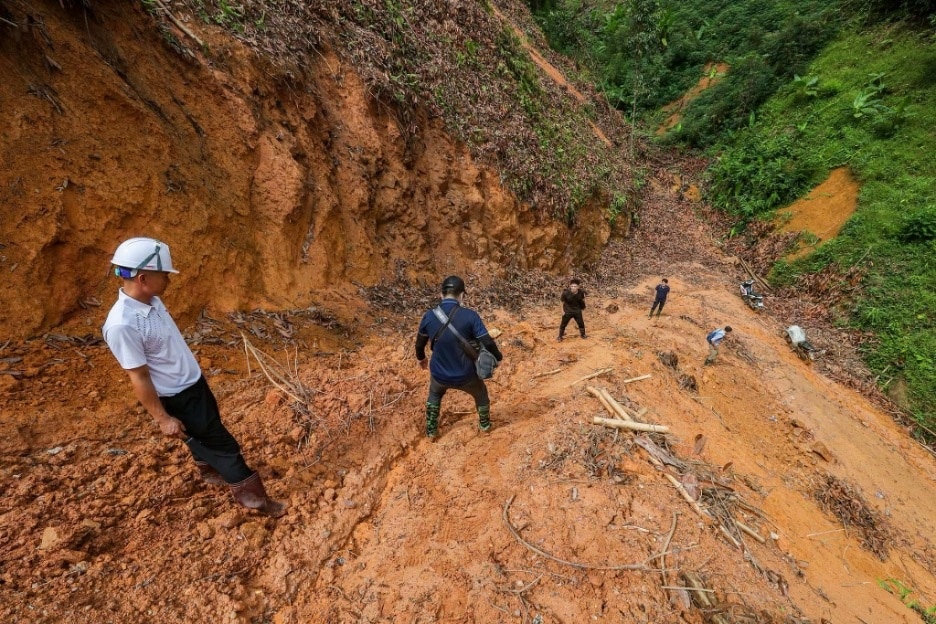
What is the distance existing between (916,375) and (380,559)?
40.8ft

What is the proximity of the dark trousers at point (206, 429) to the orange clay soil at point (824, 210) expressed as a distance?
1597 centimetres

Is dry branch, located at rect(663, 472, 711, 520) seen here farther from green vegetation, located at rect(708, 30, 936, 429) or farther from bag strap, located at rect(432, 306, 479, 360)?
green vegetation, located at rect(708, 30, 936, 429)

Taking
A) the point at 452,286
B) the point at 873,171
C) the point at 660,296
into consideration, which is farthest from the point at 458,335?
the point at 873,171

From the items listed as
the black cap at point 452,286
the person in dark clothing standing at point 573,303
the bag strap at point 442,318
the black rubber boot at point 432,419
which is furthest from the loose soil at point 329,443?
the black cap at point 452,286

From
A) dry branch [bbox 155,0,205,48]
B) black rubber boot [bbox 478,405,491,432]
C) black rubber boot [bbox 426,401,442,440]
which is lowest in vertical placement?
black rubber boot [bbox 478,405,491,432]

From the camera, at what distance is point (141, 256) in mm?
2018

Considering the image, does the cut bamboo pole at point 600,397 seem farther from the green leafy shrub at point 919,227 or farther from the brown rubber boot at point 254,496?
the green leafy shrub at point 919,227

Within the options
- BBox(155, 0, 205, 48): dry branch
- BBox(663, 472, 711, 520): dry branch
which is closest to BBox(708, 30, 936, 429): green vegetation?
BBox(663, 472, 711, 520): dry branch

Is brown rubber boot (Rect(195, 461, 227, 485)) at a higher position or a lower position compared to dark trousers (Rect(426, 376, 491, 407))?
higher

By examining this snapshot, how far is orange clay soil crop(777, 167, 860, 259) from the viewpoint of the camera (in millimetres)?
12273

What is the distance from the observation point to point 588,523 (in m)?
2.95

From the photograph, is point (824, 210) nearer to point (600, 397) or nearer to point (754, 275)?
point (754, 275)

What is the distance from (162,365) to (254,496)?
1111 millimetres

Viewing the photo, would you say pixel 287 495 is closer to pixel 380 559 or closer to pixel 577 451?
pixel 380 559
